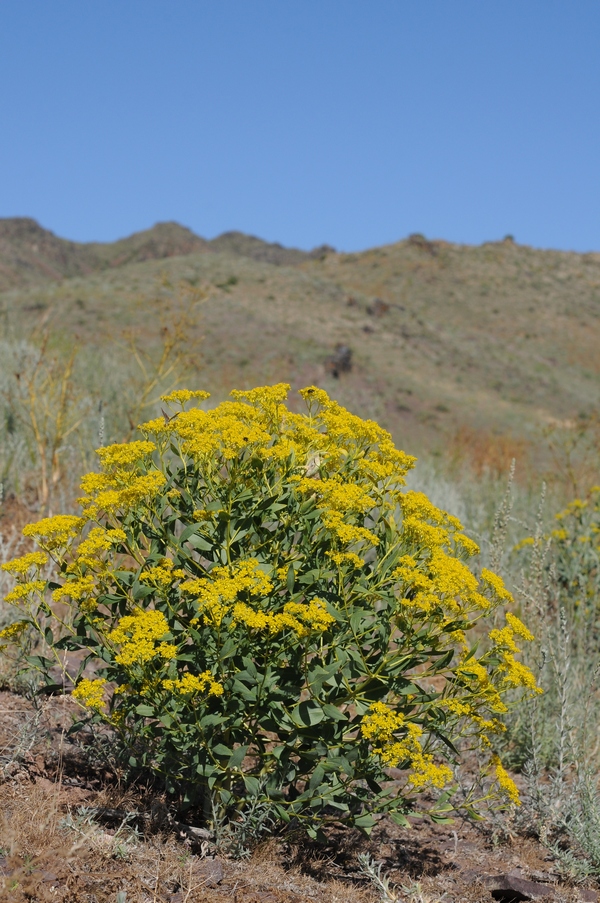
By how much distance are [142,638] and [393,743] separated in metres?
0.85

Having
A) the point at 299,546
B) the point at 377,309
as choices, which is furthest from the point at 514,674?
the point at 377,309

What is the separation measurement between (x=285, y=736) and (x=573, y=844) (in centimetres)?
140

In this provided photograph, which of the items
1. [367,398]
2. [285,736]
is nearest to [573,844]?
[285,736]

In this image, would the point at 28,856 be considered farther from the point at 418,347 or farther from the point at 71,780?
the point at 418,347

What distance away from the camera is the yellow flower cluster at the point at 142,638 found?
2.17m

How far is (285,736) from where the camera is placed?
2568 millimetres

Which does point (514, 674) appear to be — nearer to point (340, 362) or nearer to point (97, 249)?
point (340, 362)

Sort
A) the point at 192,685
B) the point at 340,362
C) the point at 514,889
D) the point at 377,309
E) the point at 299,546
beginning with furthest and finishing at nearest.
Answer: the point at 377,309, the point at 340,362, the point at 514,889, the point at 299,546, the point at 192,685

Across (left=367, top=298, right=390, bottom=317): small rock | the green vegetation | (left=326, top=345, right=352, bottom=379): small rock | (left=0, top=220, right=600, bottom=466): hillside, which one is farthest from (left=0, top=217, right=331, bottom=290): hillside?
the green vegetation

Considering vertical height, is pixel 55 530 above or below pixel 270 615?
above

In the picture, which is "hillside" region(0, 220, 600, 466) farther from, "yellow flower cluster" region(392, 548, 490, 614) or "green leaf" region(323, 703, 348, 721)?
"green leaf" region(323, 703, 348, 721)

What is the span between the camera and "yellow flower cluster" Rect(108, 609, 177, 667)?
85.5 inches

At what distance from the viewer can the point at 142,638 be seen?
2.23 metres

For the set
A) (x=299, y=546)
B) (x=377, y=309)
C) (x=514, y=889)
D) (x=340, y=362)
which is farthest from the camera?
(x=377, y=309)
